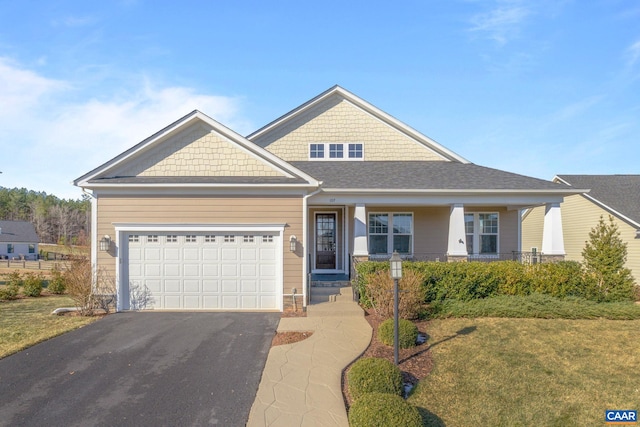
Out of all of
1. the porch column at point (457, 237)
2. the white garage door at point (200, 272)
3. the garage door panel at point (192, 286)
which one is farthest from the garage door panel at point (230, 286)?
the porch column at point (457, 237)

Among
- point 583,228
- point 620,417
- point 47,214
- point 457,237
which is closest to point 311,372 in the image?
point 620,417

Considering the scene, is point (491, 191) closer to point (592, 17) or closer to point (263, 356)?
point (592, 17)

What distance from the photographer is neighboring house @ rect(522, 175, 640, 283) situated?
16.0 meters

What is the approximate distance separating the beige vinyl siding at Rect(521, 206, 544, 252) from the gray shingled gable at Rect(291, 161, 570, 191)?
9.06 metres

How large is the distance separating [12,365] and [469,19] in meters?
14.2

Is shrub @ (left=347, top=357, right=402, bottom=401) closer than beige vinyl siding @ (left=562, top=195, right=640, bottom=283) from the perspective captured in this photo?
Yes

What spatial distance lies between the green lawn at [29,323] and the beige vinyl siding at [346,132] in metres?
9.55

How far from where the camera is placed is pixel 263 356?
6.48 meters

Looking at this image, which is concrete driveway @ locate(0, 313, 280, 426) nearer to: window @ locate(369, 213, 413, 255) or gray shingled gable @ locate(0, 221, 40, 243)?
window @ locate(369, 213, 413, 255)

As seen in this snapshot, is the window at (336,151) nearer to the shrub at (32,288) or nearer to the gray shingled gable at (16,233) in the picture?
the shrub at (32,288)

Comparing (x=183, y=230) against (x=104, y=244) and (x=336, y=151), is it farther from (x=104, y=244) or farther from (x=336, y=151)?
(x=336, y=151)

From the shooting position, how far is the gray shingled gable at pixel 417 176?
1134cm

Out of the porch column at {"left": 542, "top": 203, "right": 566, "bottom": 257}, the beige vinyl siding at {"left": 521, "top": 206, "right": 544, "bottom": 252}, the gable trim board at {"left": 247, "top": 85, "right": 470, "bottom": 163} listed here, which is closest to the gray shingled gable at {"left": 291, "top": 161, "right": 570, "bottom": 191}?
the gable trim board at {"left": 247, "top": 85, "right": 470, "bottom": 163}

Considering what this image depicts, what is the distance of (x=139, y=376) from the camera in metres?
5.66
